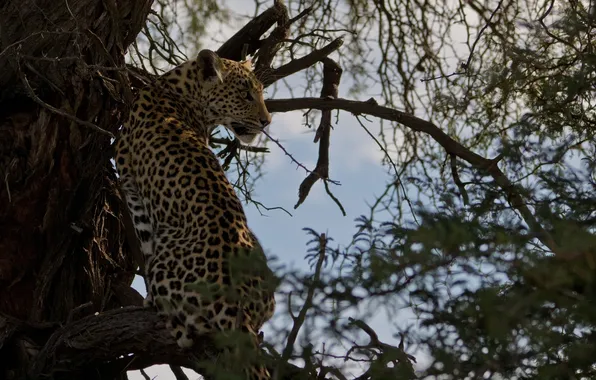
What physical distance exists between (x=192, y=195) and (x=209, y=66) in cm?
146

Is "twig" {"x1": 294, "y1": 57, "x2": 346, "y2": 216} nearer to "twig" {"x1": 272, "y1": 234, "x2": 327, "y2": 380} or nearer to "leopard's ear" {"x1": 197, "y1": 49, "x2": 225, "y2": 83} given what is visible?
"leopard's ear" {"x1": 197, "y1": 49, "x2": 225, "y2": 83}

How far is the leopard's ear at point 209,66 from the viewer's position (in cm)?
701

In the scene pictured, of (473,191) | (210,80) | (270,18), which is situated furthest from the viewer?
(270,18)

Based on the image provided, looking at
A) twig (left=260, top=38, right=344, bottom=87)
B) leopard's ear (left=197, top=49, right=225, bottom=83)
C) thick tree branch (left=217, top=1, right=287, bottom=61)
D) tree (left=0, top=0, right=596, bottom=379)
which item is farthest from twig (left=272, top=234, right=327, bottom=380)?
thick tree branch (left=217, top=1, right=287, bottom=61)

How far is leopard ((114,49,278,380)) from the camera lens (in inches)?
205

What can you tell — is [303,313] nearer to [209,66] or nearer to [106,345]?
[106,345]

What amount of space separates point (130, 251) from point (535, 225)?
13.7ft

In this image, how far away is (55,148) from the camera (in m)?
6.51

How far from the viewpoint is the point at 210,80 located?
7.05 meters

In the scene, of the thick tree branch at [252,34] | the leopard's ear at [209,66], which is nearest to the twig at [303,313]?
the leopard's ear at [209,66]

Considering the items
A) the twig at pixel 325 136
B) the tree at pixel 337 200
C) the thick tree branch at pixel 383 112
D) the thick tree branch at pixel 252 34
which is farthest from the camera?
the thick tree branch at pixel 252 34

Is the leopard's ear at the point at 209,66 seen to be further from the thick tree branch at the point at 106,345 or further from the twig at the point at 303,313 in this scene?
the twig at the point at 303,313

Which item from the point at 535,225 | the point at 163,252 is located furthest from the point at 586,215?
the point at 163,252

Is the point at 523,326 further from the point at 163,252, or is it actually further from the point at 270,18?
the point at 270,18
